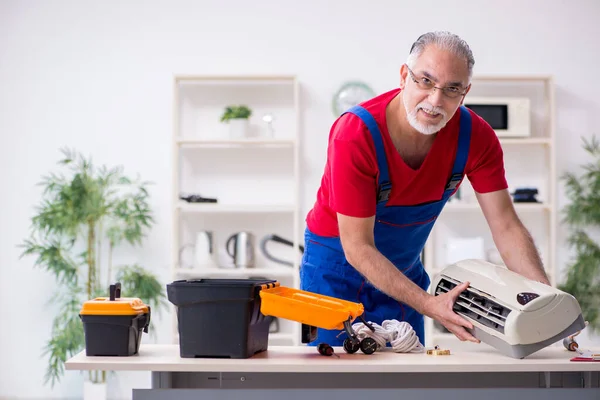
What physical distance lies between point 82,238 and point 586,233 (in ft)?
10.3

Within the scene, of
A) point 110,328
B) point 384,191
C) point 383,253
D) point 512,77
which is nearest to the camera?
point 110,328

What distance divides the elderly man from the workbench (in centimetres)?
14

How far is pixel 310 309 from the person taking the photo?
1954mm

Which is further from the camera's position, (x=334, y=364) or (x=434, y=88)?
(x=434, y=88)

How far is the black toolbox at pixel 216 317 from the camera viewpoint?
6.42ft

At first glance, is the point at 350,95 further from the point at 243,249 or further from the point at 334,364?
the point at 334,364

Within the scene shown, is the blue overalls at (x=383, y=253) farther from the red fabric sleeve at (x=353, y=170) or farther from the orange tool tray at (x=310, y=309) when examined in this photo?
the orange tool tray at (x=310, y=309)

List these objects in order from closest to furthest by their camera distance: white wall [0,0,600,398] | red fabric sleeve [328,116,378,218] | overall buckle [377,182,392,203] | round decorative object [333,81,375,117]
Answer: red fabric sleeve [328,116,378,218]
overall buckle [377,182,392,203]
round decorative object [333,81,375,117]
white wall [0,0,600,398]

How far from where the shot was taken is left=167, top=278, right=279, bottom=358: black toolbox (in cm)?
196

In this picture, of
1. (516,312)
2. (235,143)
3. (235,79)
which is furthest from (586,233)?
(516,312)

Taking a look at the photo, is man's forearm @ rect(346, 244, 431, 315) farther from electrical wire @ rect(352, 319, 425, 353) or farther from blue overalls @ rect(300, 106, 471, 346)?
blue overalls @ rect(300, 106, 471, 346)

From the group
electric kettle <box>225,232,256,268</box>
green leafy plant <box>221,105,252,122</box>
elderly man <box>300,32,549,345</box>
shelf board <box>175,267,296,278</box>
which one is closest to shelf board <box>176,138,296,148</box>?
green leafy plant <box>221,105,252,122</box>

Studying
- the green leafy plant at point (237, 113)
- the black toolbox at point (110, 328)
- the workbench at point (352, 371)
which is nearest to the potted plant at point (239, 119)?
the green leafy plant at point (237, 113)

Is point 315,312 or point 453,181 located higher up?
point 453,181
